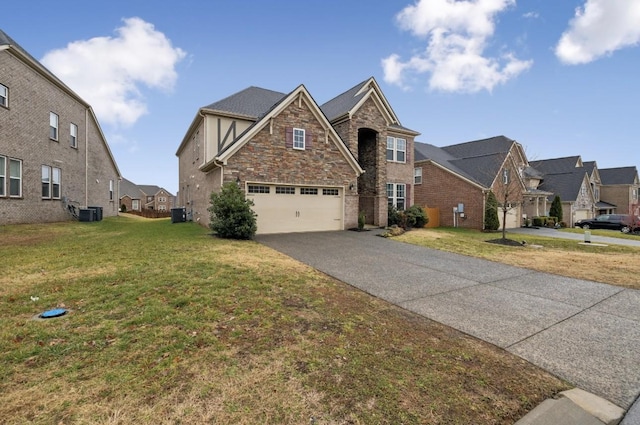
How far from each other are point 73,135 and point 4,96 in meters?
6.05

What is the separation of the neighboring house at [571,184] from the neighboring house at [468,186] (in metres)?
8.64

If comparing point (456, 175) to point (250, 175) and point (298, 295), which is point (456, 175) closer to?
point (250, 175)

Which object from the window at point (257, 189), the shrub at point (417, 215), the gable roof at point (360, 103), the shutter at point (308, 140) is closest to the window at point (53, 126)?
the window at point (257, 189)

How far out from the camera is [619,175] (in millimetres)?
43219

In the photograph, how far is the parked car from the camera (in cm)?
2586

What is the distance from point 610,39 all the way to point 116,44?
2328cm

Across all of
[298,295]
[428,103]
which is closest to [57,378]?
[298,295]

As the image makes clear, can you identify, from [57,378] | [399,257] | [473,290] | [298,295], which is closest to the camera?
[57,378]

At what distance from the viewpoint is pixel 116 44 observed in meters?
14.2

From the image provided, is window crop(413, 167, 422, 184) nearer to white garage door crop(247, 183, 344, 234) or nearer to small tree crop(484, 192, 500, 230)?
small tree crop(484, 192, 500, 230)

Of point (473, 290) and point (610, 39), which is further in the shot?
point (610, 39)

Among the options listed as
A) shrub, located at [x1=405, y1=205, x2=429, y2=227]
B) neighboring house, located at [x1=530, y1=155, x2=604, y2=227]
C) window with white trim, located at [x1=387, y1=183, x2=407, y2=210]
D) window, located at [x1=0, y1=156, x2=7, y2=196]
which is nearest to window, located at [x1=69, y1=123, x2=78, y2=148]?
window, located at [x1=0, y1=156, x2=7, y2=196]

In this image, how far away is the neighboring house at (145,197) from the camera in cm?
6412

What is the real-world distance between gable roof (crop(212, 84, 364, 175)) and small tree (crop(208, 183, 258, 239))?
204 cm
